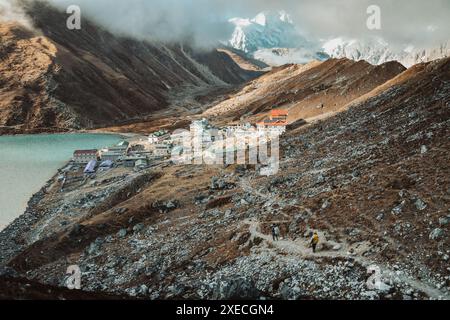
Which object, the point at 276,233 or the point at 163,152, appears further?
the point at 163,152

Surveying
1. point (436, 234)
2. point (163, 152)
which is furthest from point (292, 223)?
point (163, 152)

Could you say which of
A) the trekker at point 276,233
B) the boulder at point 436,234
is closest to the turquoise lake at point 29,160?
the trekker at point 276,233

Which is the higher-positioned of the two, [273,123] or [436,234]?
[273,123]

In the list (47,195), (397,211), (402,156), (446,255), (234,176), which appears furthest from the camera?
(47,195)

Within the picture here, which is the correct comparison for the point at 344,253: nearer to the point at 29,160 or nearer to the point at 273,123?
the point at 273,123

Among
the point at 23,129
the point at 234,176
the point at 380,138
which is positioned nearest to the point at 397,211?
the point at 380,138

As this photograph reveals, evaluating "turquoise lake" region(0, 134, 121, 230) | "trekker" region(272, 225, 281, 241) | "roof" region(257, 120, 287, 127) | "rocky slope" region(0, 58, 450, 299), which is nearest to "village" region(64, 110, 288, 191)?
"roof" region(257, 120, 287, 127)

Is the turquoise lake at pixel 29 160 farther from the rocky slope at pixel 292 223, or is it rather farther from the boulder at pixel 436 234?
the boulder at pixel 436 234
